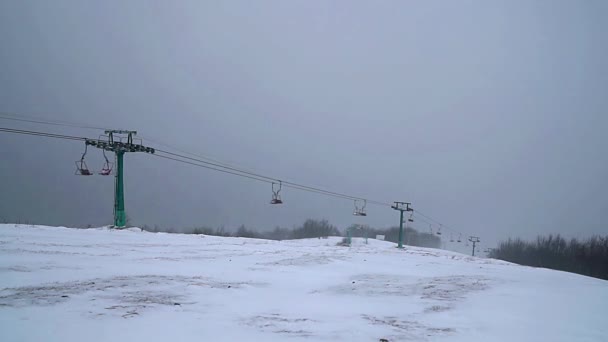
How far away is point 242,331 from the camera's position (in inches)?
239

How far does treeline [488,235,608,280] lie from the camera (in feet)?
257

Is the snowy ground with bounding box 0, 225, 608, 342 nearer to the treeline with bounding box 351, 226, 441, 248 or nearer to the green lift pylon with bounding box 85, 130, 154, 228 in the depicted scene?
the green lift pylon with bounding box 85, 130, 154, 228

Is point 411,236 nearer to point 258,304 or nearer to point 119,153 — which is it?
point 119,153

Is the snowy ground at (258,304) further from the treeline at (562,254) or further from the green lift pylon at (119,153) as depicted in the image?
the treeline at (562,254)

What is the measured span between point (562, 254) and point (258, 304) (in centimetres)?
10369

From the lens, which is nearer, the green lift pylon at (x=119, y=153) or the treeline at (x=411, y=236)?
the green lift pylon at (x=119, y=153)

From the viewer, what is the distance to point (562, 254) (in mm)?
92500

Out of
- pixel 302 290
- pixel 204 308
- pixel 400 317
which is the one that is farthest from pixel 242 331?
pixel 302 290

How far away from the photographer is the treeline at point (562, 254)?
7819 cm

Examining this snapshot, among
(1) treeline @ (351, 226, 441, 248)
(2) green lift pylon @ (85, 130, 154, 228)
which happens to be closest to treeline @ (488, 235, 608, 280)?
(1) treeline @ (351, 226, 441, 248)

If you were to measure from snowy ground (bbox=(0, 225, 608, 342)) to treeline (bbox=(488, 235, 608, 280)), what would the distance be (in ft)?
259

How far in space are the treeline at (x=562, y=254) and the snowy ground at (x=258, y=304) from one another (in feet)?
259

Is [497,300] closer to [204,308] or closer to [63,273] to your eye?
[204,308]

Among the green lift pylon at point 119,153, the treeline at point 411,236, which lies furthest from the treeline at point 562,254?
the green lift pylon at point 119,153
